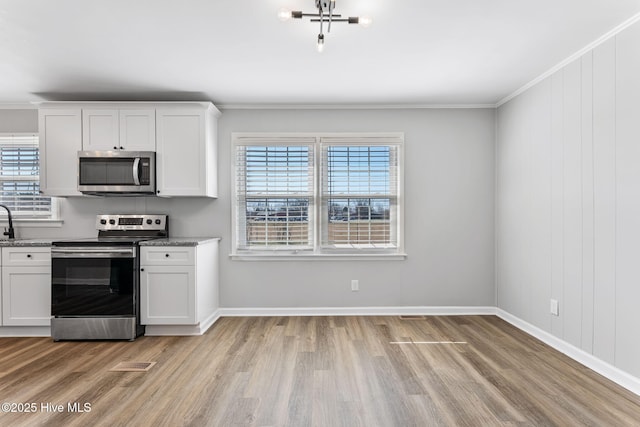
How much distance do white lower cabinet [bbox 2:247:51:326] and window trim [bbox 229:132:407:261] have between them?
1798mm

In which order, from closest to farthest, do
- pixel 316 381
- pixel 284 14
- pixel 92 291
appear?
pixel 284 14
pixel 316 381
pixel 92 291

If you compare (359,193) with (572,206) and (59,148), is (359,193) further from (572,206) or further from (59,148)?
(59,148)

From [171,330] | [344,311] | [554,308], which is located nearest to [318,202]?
[344,311]


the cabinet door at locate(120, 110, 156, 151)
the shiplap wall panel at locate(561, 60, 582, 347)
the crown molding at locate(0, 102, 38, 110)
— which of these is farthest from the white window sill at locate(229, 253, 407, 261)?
the crown molding at locate(0, 102, 38, 110)

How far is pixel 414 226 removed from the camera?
4367 mm

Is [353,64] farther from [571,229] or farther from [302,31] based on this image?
[571,229]

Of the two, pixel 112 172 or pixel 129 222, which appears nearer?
pixel 112 172

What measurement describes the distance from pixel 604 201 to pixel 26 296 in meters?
5.06

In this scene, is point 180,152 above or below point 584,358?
above

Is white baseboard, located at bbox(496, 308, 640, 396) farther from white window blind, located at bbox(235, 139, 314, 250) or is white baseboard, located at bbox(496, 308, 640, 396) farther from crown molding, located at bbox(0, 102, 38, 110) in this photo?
crown molding, located at bbox(0, 102, 38, 110)

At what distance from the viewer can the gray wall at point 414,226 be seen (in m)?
4.33

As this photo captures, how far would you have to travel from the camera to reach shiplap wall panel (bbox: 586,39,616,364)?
2611 mm

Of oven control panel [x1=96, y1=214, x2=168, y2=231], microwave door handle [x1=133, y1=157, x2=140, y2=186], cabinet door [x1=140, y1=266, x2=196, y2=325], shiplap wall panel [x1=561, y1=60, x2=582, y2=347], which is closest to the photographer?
shiplap wall panel [x1=561, y1=60, x2=582, y2=347]

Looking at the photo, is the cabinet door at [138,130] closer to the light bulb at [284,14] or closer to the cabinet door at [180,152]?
the cabinet door at [180,152]
